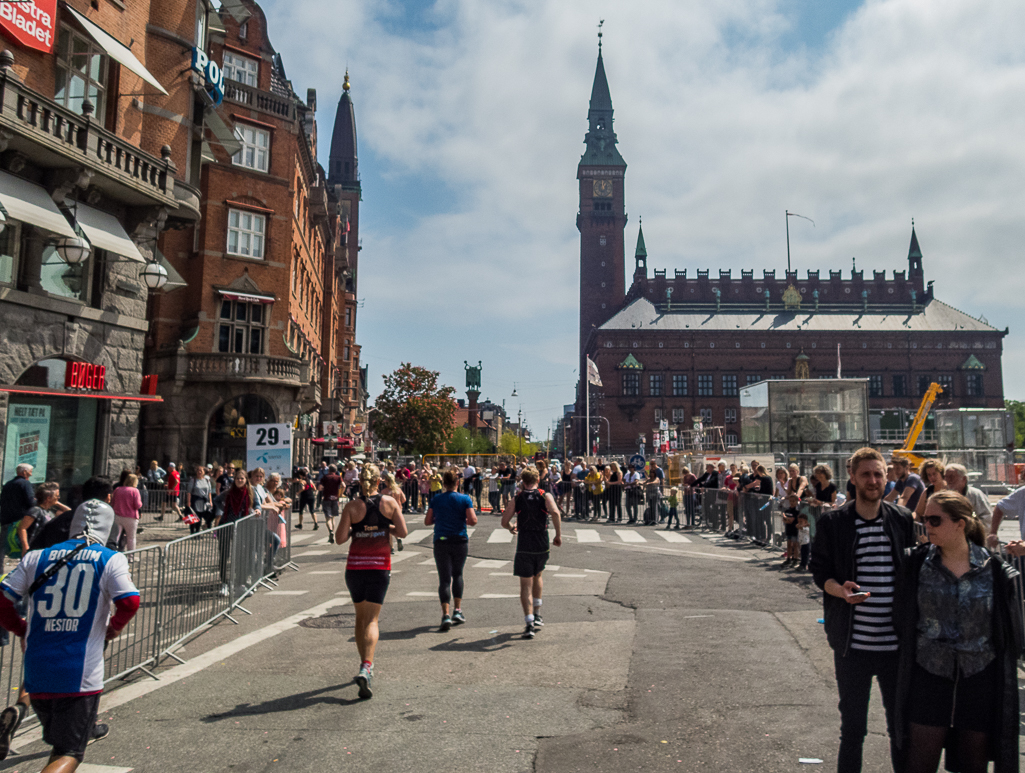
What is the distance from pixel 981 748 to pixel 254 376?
2517 centimetres

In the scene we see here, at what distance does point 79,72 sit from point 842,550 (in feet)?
52.9

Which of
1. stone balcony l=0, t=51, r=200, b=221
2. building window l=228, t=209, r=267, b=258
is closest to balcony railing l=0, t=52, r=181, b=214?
stone balcony l=0, t=51, r=200, b=221

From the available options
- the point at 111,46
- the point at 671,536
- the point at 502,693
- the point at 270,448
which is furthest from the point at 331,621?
the point at 111,46

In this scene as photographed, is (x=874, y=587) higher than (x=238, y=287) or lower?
lower

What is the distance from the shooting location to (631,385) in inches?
→ 3546

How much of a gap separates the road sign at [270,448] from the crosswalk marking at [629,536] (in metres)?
7.64

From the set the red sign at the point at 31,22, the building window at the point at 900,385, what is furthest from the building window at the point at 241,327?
the building window at the point at 900,385

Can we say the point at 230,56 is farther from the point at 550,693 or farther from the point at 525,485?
the point at 550,693

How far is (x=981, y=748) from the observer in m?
3.48

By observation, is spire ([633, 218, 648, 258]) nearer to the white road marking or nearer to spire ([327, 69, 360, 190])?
spire ([327, 69, 360, 190])

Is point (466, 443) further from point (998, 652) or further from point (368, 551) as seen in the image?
point (998, 652)

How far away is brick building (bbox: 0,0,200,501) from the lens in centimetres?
1287

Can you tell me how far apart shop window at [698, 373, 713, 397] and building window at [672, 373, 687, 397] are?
1860mm

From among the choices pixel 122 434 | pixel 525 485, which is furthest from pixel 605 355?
pixel 525 485
